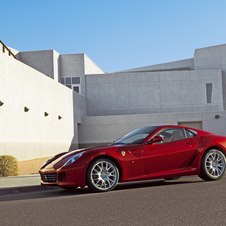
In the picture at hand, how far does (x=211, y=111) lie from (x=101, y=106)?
36.3 feet

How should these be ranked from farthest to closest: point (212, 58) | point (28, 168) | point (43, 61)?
point (212, 58), point (43, 61), point (28, 168)

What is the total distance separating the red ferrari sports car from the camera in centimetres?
726

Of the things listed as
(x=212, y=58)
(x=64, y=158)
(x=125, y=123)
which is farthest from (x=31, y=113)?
(x=212, y=58)

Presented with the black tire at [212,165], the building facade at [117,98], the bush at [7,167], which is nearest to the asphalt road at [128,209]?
the black tire at [212,165]

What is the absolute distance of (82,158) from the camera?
7.30 meters

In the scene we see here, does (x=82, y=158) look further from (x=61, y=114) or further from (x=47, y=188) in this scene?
(x=61, y=114)

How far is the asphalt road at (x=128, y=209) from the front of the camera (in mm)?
4453

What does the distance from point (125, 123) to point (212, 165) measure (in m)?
24.4

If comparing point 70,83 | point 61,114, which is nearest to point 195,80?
point 70,83

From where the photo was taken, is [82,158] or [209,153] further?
[209,153]

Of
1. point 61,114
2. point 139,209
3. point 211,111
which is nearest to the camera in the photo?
point 139,209

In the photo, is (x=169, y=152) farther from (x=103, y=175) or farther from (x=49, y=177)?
(x=49, y=177)

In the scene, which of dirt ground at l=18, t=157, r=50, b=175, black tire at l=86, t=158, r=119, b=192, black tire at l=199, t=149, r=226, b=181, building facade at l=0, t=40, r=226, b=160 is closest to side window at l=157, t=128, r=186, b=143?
black tire at l=199, t=149, r=226, b=181

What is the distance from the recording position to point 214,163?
27.8ft
